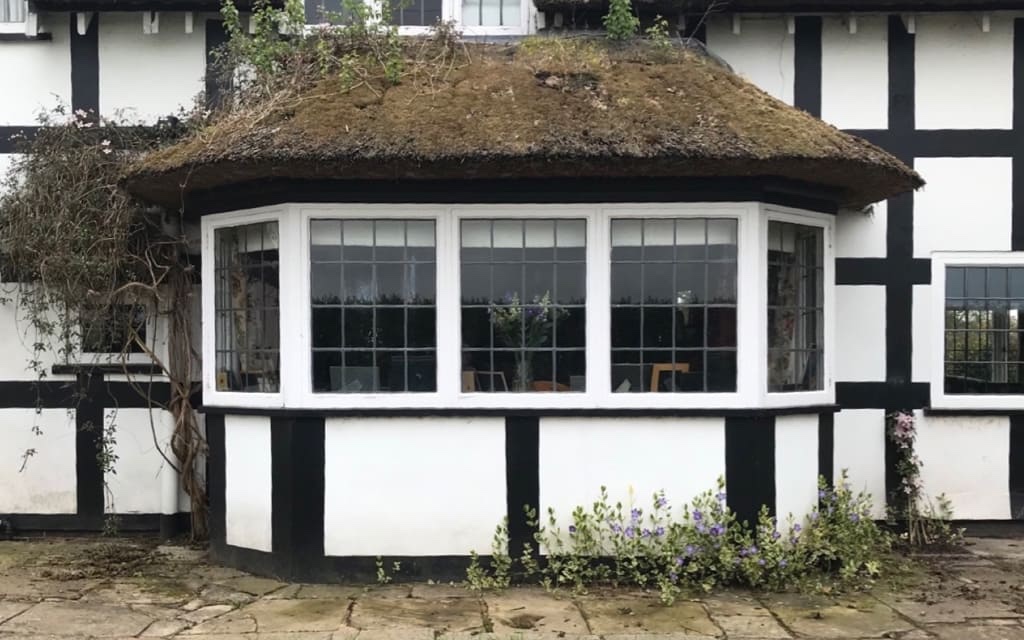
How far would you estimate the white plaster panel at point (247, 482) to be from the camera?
6129mm

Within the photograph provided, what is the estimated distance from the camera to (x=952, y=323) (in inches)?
292

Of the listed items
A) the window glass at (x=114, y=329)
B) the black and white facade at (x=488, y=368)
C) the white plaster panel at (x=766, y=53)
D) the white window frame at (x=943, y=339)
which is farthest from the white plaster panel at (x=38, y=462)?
the white window frame at (x=943, y=339)

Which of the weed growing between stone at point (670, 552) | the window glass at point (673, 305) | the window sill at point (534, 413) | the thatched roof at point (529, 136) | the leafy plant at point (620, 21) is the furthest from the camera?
the leafy plant at point (620, 21)

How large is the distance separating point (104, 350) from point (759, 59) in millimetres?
5974

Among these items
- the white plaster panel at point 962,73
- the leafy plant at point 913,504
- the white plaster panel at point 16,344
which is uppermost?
the white plaster panel at point 962,73

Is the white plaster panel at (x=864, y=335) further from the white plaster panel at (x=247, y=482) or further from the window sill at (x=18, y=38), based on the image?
the window sill at (x=18, y=38)

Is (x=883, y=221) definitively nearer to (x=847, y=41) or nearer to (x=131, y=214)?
(x=847, y=41)

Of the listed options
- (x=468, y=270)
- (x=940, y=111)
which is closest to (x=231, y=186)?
(x=468, y=270)

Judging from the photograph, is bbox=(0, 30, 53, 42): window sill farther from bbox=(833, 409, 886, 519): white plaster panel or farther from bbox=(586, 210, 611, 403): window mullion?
bbox=(833, 409, 886, 519): white plaster panel

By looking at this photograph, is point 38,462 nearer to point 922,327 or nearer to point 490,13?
point 490,13

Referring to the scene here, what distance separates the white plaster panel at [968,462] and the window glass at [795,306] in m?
1.56

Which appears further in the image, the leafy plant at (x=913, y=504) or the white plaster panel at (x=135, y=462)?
the white plaster panel at (x=135, y=462)

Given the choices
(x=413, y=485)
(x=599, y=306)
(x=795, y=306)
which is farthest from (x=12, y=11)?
(x=795, y=306)

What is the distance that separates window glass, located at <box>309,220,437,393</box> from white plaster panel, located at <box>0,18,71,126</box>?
3143mm
